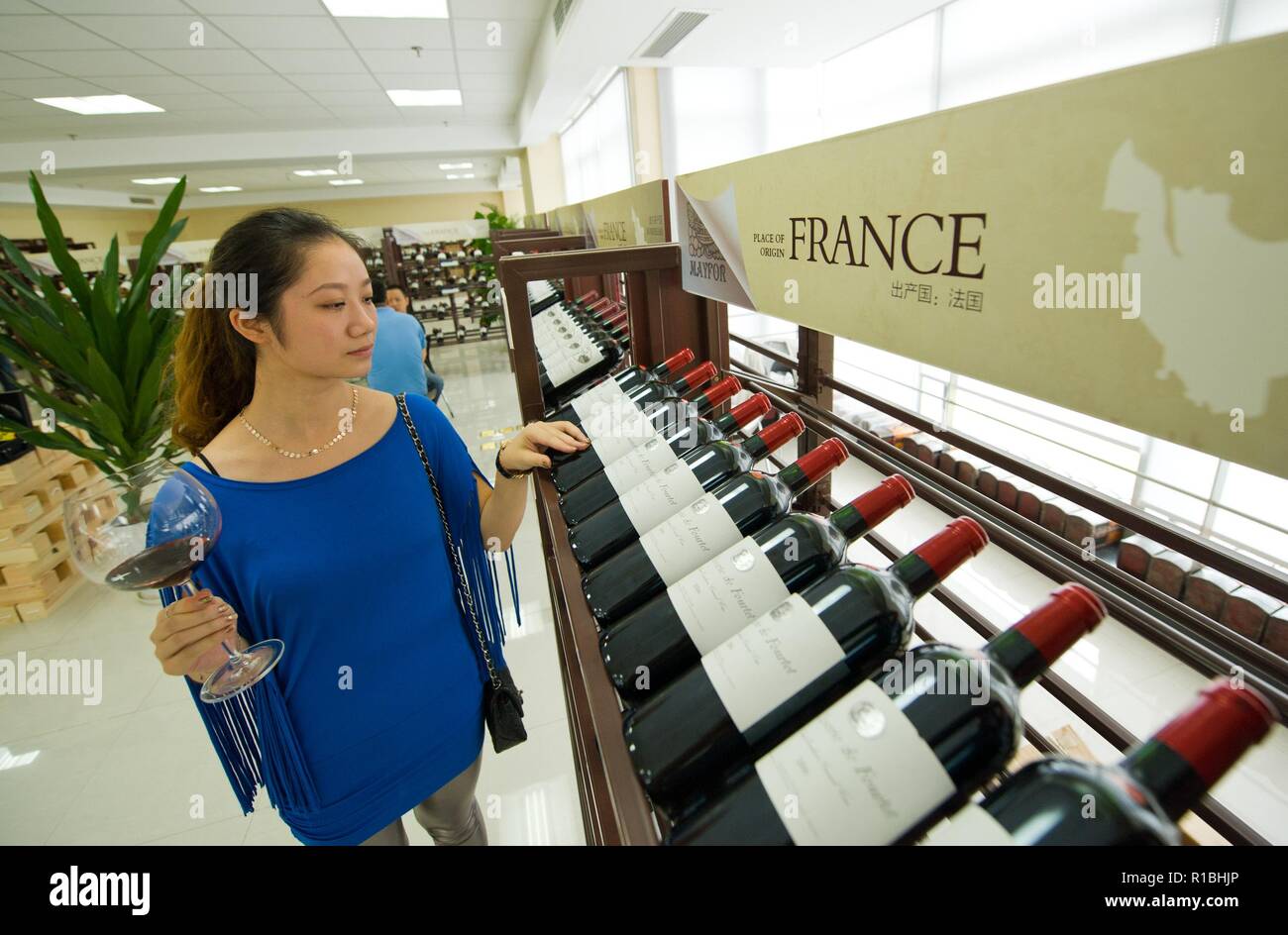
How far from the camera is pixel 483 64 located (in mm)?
5473

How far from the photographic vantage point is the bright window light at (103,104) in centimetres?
555

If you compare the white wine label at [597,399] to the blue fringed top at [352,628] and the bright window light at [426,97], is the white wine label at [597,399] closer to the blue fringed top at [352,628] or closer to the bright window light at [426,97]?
the blue fringed top at [352,628]

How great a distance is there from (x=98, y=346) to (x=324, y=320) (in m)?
2.24

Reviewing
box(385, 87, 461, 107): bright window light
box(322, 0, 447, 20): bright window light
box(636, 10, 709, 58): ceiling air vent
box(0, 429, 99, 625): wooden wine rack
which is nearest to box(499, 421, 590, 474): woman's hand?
box(0, 429, 99, 625): wooden wine rack

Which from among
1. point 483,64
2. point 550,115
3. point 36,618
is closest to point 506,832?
point 36,618

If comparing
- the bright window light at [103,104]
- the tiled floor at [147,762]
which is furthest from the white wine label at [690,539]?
the bright window light at [103,104]

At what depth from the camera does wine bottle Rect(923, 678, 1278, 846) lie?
1.23 feet

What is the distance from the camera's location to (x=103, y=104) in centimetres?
581

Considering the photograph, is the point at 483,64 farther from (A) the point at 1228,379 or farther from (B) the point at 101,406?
(A) the point at 1228,379

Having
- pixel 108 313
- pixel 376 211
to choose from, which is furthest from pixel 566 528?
pixel 376 211

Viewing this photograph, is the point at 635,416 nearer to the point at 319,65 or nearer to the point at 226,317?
the point at 226,317

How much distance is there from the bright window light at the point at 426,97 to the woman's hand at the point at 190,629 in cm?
699

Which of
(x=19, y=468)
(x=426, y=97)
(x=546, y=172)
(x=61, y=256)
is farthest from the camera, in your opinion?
(x=546, y=172)
